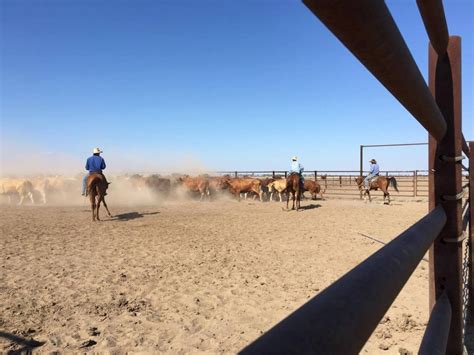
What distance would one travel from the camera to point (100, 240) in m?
8.38

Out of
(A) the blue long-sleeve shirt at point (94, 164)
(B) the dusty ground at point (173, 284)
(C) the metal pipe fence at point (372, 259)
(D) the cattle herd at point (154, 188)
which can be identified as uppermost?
(A) the blue long-sleeve shirt at point (94, 164)

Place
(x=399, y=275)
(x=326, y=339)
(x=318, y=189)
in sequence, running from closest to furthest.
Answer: (x=326, y=339) < (x=399, y=275) < (x=318, y=189)

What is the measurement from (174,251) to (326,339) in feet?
23.1

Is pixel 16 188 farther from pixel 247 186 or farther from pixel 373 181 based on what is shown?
pixel 373 181

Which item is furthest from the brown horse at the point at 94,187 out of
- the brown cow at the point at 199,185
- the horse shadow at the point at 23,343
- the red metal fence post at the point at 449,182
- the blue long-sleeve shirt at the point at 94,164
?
the red metal fence post at the point at 449,182

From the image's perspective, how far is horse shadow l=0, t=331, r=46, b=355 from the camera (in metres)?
3.17

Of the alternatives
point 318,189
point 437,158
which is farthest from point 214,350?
point 318,189

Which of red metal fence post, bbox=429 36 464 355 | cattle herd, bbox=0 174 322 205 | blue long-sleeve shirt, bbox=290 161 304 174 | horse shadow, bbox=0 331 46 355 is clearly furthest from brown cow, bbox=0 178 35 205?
red metal fence post, bbox=429 36 464 355

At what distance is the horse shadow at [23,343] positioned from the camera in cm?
317

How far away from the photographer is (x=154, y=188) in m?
21.4

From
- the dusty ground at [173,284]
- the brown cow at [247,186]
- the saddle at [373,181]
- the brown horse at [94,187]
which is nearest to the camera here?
the dusty ground at [173,284]

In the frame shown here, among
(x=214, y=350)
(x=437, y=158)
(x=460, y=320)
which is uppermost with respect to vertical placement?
(x=437, y=158)

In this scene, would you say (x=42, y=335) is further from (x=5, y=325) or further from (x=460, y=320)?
(x=460, y=320)

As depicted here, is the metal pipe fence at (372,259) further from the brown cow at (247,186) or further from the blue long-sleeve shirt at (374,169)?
the brown cow at (247,186)
